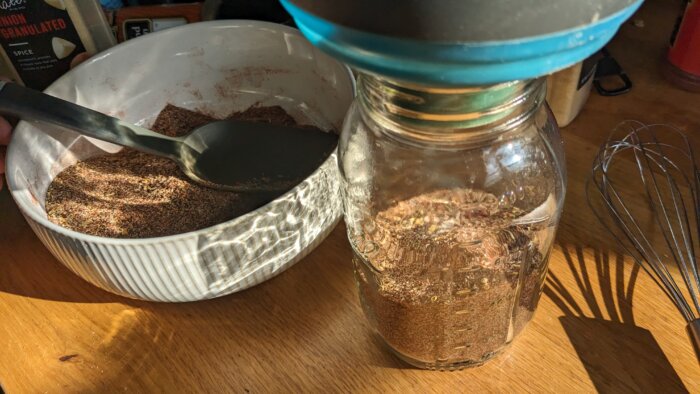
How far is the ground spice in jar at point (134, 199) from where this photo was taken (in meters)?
0.47

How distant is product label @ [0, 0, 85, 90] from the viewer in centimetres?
55

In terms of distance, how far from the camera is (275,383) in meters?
0.41

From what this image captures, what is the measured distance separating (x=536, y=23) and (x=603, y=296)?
1.03 feet

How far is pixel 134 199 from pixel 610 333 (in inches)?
14.5

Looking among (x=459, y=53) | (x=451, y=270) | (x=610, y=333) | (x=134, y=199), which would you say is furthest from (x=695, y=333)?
(x=134, y=199)

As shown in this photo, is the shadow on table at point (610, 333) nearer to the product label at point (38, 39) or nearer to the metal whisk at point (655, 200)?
the metal whisk at point (655, 200)

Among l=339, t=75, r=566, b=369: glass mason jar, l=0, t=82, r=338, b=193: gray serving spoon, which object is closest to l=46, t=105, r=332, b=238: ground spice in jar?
l=0, t=82, r=338, b=193: gray serving spoon

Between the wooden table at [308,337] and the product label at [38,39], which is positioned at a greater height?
the product label at [38,39]

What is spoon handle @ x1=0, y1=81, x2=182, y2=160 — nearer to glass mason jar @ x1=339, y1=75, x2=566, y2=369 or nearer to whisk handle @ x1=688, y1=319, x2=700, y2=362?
glass mason jar @ x1=339, y1=75, x2=566, y2=369

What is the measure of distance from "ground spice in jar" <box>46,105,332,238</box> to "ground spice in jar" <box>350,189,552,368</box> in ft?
0.42

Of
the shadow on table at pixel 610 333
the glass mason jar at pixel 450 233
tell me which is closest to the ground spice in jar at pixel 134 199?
the glass mason jar at pixel 450 233

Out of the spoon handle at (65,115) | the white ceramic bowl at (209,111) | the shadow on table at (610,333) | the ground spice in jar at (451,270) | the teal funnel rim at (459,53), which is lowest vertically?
the shadow on table at (610,333)

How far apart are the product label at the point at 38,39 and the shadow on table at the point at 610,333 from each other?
481 mm

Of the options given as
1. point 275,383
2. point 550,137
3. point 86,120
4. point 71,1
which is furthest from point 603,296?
point 71,1
